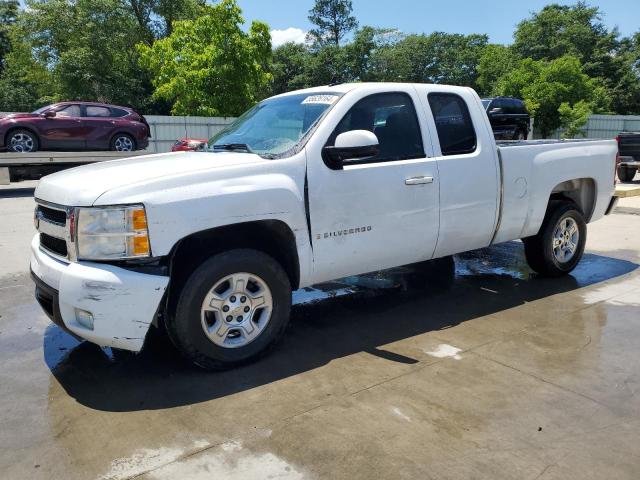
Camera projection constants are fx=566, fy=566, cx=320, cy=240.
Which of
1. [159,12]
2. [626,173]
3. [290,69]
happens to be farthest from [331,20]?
[626,173]

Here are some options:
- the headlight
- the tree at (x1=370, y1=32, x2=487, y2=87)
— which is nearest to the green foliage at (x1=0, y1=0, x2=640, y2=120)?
the tree at (x1=370, y1=32, x2=487, y2=87)

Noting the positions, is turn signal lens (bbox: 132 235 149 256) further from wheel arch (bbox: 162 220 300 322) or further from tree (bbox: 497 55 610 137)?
tree (bbox: 497 55 610 137)

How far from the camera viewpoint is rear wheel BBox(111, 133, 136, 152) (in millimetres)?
15008

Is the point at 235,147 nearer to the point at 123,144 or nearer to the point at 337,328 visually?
the point at 337,328

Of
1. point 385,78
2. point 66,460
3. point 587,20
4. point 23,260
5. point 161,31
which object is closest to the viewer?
point 66,460

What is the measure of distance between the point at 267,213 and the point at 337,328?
4.79ft

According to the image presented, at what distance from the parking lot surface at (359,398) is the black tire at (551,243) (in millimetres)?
596

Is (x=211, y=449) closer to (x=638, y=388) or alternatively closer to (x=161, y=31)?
(x=638, y=388)

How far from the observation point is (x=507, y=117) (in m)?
21.2

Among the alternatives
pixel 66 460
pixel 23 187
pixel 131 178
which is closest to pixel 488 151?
pixel 131 178

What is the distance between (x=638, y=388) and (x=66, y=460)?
348 cm

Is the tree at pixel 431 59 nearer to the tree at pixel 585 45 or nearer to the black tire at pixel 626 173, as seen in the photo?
the tree at pixel 585 45

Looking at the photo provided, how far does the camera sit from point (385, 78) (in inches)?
2761

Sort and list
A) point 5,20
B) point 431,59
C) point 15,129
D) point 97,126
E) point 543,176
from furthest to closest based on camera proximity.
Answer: point 431,59
point 5,20
point 97,126
point 15,129
point 543,176
